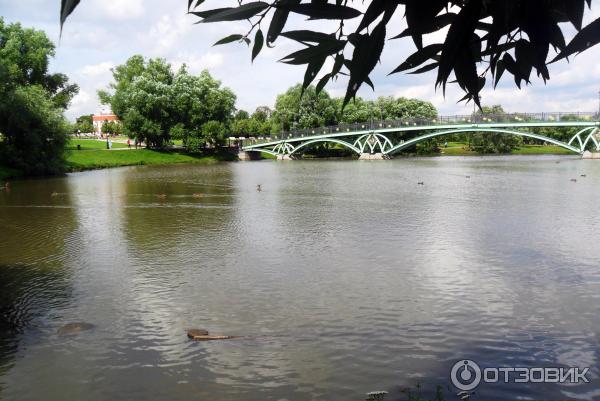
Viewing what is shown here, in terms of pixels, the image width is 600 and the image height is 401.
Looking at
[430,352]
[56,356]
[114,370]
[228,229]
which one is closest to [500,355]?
[430,352]

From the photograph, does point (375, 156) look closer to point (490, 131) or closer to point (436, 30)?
point (490, 131)

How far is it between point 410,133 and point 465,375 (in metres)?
75.5

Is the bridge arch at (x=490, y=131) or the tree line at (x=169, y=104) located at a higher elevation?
the tree line at (x=169, y=104)

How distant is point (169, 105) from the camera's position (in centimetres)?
6788

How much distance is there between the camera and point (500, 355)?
6.92 m

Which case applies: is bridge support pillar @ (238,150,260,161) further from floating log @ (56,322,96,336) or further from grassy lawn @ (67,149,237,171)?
floating log @ (56,322,96,336)

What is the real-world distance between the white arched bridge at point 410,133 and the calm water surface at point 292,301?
4638 centimetres

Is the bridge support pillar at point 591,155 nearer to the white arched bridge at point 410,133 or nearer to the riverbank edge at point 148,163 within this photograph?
the white arched bridge at point 410,133

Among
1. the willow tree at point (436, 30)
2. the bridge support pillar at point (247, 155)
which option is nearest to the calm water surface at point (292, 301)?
the willow tree at point (436, 30)

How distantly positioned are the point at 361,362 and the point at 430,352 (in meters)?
1.00

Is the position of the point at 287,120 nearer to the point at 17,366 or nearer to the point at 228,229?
the point at 228,229

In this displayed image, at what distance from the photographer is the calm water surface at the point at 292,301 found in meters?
Answer: 6.43

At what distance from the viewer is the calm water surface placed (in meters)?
6.43

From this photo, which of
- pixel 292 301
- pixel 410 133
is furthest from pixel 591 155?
pixel 292 301
